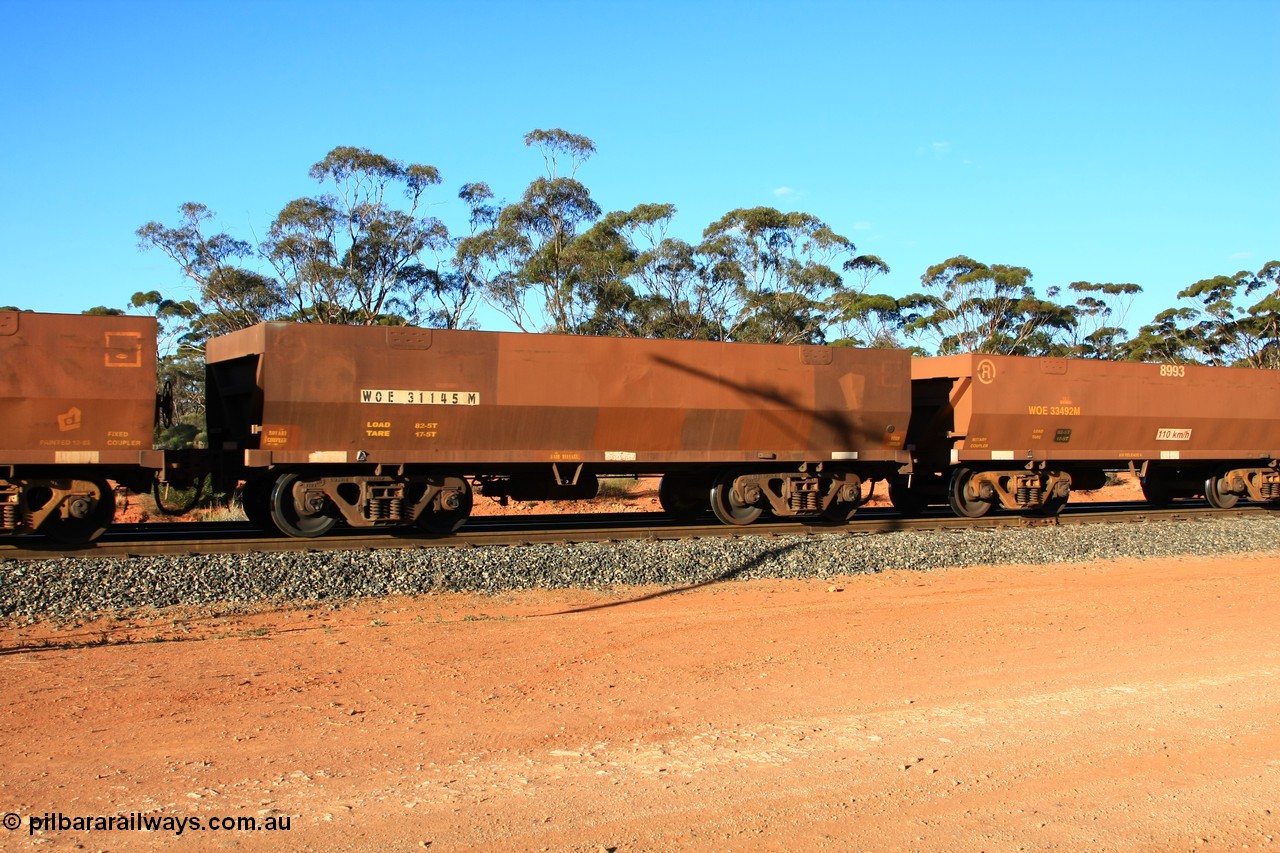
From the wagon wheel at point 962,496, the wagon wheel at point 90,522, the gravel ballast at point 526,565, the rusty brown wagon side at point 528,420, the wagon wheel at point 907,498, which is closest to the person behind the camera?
the gravel ballast at point 526,565

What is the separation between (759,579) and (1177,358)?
46134 mm

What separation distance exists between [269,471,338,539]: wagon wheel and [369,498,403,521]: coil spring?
2.02ft

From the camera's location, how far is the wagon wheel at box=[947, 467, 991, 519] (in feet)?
56.0

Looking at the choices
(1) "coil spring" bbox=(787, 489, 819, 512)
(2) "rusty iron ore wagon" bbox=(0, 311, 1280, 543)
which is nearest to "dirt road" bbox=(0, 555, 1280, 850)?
(2) "rusty iron ore wagon" bbox=(0, 311, 1280, 543)

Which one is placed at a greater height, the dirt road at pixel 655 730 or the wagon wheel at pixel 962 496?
the wagon wheel at pixel 962 496

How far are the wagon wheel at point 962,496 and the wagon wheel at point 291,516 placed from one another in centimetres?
1000

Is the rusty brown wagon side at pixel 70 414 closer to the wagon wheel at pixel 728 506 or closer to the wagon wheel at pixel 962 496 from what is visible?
the wagon wheel at pixel 728 506

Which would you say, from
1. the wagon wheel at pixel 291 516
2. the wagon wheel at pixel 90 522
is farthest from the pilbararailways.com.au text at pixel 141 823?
the wagon wheel at pixel 291 516

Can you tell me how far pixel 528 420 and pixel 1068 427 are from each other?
9607 mm

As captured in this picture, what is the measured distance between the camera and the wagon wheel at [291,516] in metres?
12.7

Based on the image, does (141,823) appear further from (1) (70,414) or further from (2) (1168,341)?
(2) (1168,341)

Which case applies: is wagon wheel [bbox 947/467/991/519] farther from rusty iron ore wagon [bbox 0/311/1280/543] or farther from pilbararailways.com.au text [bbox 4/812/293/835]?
pilbararailways.com.au text [bbox 4/812/293/835]

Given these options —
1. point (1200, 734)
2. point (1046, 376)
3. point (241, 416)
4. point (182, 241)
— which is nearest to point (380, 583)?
point (241, 416)

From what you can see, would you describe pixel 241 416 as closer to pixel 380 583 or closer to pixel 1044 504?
pixel 380 583
